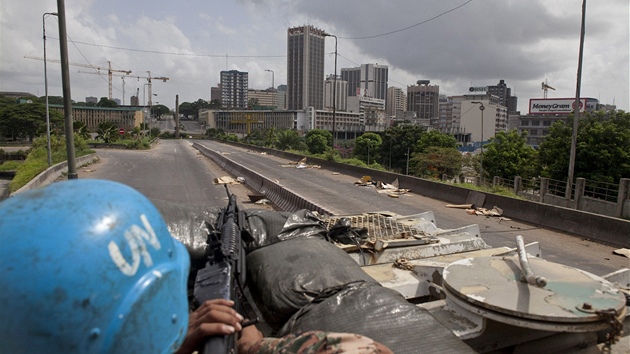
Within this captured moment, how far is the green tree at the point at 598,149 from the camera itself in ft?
87.2

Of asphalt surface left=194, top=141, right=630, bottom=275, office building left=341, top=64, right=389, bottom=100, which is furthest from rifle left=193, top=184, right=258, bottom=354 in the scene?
office building left=341, top=64, right=389, bottom=100

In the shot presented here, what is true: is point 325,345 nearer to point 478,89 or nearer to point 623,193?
point 623,193

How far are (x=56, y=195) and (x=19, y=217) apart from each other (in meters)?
0.11

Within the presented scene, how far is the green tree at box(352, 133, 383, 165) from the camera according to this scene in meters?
68.1

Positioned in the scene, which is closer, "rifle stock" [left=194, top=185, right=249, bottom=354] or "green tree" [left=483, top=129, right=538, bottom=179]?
"rifle stock" [left=194, top=185, right=249, bottom=354]

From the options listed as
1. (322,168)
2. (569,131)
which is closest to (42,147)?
(322,168)

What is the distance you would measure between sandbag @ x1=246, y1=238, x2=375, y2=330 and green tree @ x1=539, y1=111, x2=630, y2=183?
29.1 meters

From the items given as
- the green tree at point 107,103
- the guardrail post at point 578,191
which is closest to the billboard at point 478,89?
the green tree at point 107,103

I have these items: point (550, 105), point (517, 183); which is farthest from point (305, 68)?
point (517, 183)

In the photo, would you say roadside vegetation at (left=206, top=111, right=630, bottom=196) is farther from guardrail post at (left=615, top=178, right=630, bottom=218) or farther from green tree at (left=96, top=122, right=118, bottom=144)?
green tree at (left=96, top=122, right=118, bottom=144)

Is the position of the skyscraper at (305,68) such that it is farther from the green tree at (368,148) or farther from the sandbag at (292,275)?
the sandbag at (292,275)

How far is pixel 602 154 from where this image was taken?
87.7ft

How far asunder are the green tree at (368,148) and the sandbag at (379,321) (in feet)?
211

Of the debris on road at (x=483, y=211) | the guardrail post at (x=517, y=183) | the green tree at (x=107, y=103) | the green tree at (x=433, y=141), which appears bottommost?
the guardrail post at (x=517, y=183)
